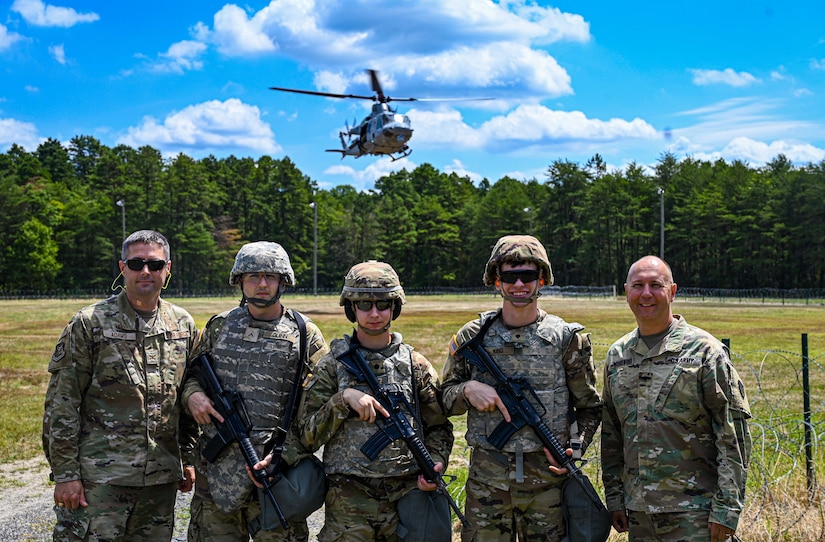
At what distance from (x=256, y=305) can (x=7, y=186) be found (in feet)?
275

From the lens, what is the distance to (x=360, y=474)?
4344mm

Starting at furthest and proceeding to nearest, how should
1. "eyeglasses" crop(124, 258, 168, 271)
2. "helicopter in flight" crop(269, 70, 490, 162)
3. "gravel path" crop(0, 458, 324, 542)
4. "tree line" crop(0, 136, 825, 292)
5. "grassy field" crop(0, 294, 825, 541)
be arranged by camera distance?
"tree line" crop(0, 136, 825, 292) → "helicopter in flight" crop(269, 70, 490, 162) → "gravel path" crop(0, 458, 324, 542) → "grassy field" crop(0, 294, 825, 541) → "eyeglasses" crop(124, 258, 168, 271)

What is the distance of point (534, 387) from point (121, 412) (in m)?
2.57

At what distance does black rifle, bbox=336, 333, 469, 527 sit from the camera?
168 inches

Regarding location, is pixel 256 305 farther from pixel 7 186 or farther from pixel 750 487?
pixel 7 186

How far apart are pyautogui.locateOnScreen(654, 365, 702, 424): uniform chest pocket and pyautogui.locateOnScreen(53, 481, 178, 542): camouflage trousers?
3.11 metres

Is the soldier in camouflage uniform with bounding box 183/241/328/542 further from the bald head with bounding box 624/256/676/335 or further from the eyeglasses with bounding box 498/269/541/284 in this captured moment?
the bald head with bounding box 624/256/676/335

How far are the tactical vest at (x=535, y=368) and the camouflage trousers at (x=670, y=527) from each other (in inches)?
24.3

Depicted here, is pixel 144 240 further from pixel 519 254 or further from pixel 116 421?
pixel 519 254

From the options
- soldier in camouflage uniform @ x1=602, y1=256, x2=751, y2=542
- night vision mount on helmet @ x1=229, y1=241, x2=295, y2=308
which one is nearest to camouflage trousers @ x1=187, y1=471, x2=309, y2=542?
night vision mount on helmet @ x1=229, y1=241, x2=295, y2=308

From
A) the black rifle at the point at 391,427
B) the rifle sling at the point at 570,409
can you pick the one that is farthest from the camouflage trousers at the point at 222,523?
the rifle sling at the point at 570,409

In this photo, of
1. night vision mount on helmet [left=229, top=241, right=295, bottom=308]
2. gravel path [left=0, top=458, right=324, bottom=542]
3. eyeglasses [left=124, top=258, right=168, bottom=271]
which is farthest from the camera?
gravel path [left=0, top=458, right=324, bottom=542]

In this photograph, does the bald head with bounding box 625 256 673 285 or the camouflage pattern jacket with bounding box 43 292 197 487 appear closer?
the bald head with bounding box 625 256 673 285

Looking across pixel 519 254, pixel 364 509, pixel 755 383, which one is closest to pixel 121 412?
pixel 364 509
